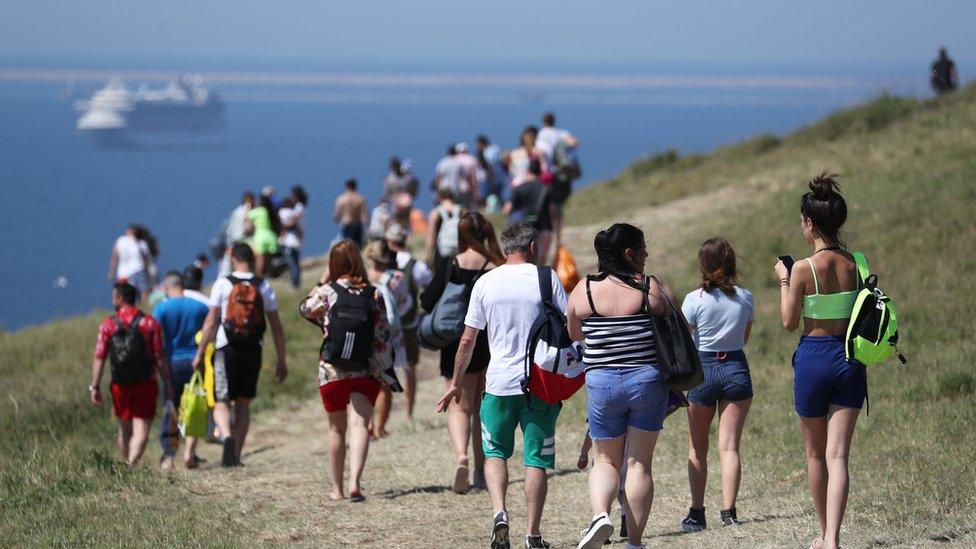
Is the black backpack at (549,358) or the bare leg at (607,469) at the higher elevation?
the black backpack at (549,358)

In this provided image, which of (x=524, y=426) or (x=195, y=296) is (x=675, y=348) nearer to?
(x=524, y=426)

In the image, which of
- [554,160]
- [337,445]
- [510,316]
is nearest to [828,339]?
[510,316]

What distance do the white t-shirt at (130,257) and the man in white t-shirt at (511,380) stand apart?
11.9m

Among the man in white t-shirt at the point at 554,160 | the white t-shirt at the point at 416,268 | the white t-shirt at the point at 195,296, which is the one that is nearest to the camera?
the white t-shirt at the point at 416,268

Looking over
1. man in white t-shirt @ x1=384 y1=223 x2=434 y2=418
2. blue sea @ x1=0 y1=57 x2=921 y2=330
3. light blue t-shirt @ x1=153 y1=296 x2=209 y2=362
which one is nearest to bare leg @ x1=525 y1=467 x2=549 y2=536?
man in white t-shirt @ x1=384 y1=223 x2=434 y2=418

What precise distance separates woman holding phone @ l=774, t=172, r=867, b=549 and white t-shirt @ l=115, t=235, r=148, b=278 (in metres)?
13.2

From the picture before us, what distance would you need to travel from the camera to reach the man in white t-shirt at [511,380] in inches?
257

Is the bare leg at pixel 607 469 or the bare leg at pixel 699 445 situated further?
the bare leg at pixel 699 445

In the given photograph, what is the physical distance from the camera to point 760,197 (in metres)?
19.8

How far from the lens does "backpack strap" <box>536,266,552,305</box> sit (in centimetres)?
652

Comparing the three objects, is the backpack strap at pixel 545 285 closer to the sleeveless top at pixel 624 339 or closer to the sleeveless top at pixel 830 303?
the sleeveless top at pixel 624 339

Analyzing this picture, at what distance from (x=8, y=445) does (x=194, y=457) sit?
77.4 inches

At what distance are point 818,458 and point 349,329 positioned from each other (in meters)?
3.08

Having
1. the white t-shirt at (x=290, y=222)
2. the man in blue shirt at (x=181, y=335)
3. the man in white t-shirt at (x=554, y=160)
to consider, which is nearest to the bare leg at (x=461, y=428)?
the man in blue shirt at (x=181, y=335)
